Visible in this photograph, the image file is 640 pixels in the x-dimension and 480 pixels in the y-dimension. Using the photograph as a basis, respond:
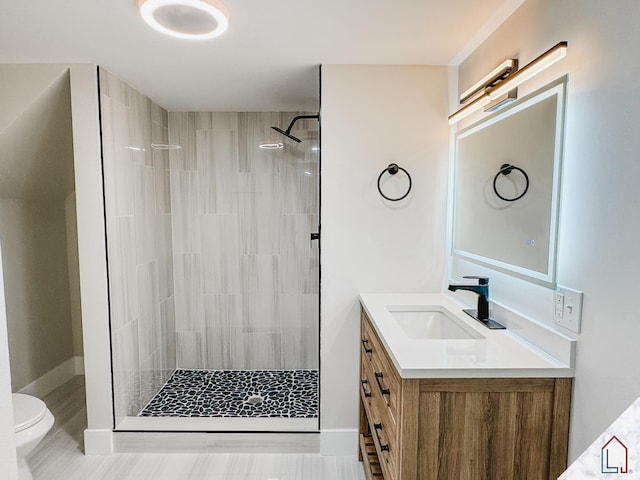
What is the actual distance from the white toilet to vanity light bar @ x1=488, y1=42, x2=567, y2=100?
2569mm

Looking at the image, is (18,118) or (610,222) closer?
(610,222)

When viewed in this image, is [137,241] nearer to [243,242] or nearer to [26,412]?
[243,242]

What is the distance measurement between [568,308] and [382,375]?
0.73 meters

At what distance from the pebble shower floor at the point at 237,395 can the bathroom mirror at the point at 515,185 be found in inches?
63.7

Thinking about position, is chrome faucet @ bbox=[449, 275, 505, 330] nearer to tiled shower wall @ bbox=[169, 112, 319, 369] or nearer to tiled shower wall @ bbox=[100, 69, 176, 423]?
tiled shower wall @ bbox=[169, 112, 319, 369]

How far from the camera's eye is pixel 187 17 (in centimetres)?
157

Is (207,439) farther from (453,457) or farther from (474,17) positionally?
(474,17)

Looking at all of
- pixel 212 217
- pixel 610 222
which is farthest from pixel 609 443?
pixel 212 217

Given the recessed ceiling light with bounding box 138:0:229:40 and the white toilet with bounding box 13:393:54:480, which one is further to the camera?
the white toilet with bounding box 13:393:54:480

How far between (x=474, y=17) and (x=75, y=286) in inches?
138

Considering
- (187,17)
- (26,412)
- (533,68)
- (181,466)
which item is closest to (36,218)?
(26,412)

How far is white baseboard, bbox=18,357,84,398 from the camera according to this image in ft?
9.57

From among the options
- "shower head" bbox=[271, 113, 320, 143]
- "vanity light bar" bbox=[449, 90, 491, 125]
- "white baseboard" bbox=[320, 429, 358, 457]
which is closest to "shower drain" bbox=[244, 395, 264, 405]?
"white baseboard" bbox=[320, 429, 358, 457]

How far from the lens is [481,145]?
73.0 inches
